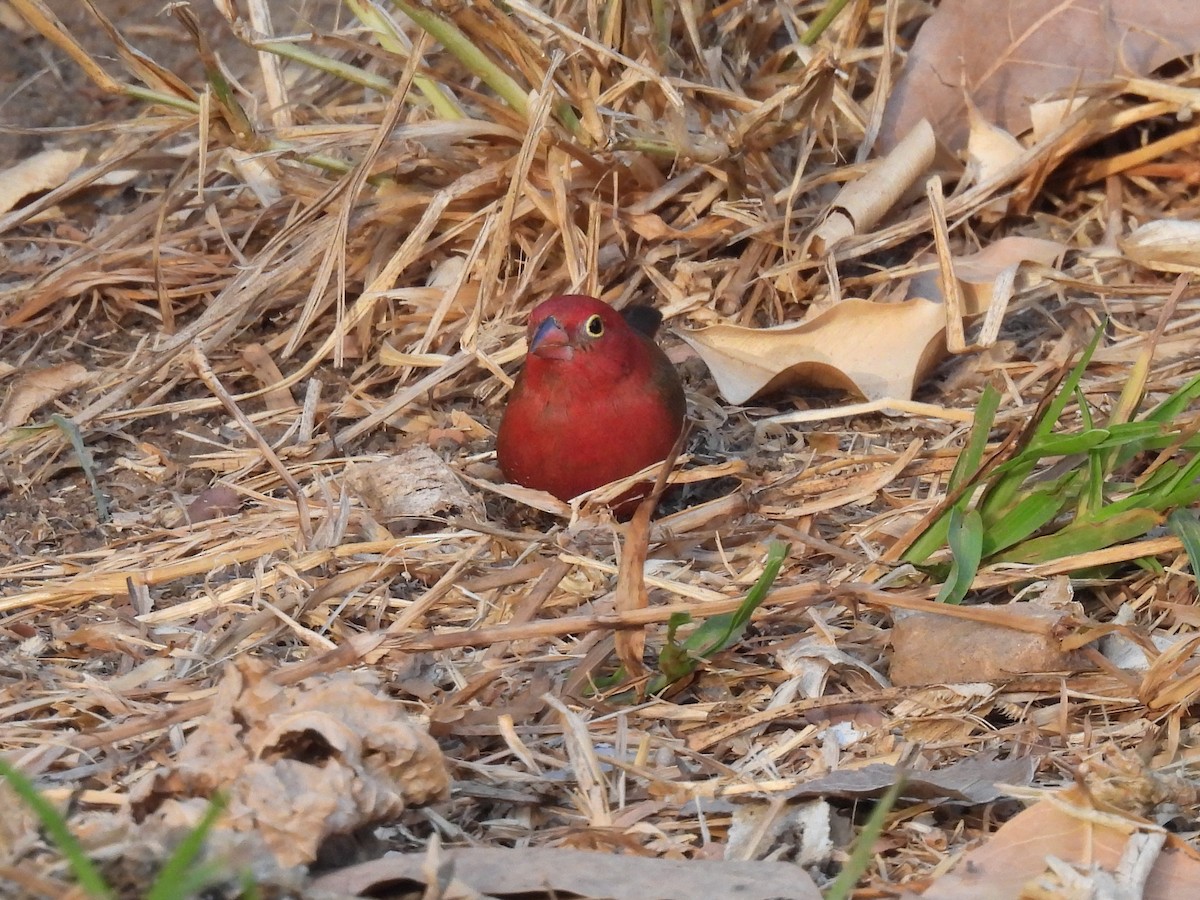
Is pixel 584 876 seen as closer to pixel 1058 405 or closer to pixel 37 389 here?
pixel 1058 405

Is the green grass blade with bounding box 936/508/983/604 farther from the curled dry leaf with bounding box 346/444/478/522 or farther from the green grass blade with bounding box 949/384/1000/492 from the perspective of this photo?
the curled dry leaf with bounding box 346/444/478/522

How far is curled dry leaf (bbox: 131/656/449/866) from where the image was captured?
6.41ft

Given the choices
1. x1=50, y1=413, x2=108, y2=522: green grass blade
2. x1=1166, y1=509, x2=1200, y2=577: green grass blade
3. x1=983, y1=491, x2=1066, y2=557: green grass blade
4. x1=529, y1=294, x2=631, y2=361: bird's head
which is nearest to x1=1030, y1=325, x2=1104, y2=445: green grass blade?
x1=983, y1=491, x2=1066, y2=557: green grass blade

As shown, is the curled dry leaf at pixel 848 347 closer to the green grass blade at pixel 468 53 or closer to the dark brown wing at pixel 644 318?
the dark brown wing at pixel 644 318

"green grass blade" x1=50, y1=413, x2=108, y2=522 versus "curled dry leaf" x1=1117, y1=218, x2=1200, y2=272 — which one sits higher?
"curled dry leaf" x1=1117, y1=218, x2=1200, y2=272

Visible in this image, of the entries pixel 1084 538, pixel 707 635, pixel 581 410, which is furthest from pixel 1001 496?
pixel 581 410

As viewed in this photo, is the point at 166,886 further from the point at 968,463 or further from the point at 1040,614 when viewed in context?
the point at 968,463

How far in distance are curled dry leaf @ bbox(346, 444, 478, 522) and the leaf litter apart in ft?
0.04

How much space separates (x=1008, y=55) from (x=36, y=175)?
3.31m

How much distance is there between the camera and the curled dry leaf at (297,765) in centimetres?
195

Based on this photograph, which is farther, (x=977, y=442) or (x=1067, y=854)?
(x=977, y=442)

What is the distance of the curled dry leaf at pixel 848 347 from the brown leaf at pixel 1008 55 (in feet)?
2.47

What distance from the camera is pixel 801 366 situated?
4.06 metres

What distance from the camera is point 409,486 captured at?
12.2 ft
